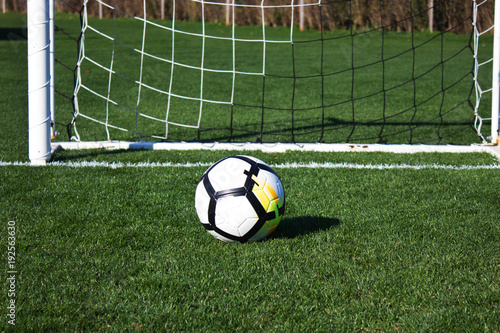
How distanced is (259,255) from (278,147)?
2.62 m

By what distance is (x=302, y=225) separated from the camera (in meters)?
3.35

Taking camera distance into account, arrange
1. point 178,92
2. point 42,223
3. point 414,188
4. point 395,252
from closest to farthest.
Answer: point 395,252 < point 42,223 < point 414,188 < point 178,92

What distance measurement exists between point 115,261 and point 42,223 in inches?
32.1

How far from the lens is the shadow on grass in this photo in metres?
3.22

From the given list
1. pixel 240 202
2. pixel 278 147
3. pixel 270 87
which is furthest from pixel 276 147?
pixel 270 87

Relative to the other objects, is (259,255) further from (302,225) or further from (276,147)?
(276,147)

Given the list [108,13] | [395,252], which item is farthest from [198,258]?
[108,13]

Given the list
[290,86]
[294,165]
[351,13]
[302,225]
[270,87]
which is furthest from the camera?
[351,13]

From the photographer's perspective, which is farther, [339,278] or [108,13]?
[108,13]

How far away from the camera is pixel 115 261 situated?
9.23ft

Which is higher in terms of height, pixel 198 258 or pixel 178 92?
pixel 178 92

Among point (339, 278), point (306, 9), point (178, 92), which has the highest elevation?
point (306, 9)

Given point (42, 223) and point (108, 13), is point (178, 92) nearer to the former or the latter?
point (42, 223)

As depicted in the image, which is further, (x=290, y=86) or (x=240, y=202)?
(x=290, y=86)
